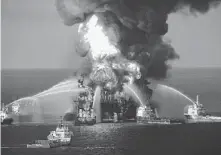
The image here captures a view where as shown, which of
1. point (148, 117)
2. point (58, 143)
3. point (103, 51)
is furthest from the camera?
point (103, 51)

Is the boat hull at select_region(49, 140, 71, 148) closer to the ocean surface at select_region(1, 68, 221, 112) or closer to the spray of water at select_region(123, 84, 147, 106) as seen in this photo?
the ocean surface at select_region(1, 68, 221, 112)

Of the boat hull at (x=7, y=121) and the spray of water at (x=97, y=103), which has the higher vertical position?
the spray of water at (x=97, y=103)

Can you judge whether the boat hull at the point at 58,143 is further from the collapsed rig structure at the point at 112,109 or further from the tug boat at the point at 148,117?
the tug boat at the point at 148,117

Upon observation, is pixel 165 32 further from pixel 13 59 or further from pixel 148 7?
pixel 13 59

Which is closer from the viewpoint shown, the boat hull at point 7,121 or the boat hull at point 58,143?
the boat hull at point 58,143

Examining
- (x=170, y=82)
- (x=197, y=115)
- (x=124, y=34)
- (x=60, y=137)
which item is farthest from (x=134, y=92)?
(x=60, y=137)

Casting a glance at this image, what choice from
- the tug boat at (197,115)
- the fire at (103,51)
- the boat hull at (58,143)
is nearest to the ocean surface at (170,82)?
the tug boat at (197,115)

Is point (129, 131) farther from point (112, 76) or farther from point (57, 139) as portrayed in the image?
point (57, 139)

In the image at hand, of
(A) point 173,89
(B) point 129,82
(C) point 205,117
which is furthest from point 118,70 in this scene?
(C) point 205,117

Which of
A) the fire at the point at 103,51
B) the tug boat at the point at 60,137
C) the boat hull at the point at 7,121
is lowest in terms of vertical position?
the tug boat at the point at 60,137
